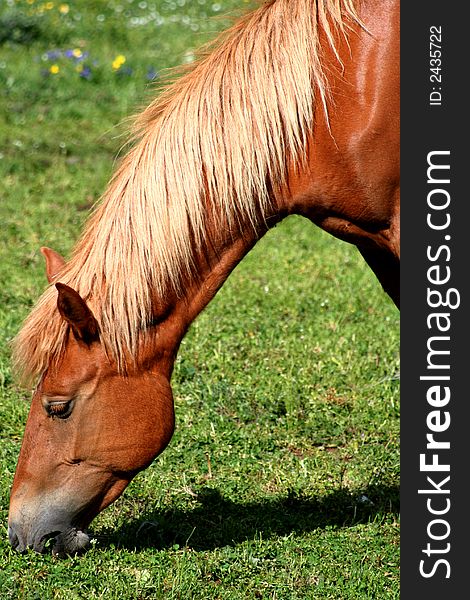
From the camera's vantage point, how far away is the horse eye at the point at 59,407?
138 inches

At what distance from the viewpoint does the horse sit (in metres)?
3.46

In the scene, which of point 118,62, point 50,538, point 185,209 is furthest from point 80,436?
point 118,62

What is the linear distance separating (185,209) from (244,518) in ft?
5.03

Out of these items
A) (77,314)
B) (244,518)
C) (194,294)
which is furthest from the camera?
(244,518)

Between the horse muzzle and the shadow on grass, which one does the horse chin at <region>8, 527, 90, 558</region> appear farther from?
the shadow on grass

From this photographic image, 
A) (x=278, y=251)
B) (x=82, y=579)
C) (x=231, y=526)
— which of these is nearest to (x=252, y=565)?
(x=231, y=526)

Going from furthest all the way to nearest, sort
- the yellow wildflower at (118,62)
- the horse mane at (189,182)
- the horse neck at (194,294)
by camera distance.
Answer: the yellow wildflower at (118,62), the horse neck at (194,294), the horse mane at (189,182)

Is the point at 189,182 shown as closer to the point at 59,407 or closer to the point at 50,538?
the point at 59,407

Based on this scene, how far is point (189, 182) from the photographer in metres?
3.46

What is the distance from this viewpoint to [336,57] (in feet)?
11.5

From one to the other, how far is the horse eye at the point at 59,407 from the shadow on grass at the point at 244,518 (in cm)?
73

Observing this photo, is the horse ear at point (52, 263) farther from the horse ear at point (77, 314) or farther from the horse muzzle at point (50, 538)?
the horse muzzle at point (50, 538)

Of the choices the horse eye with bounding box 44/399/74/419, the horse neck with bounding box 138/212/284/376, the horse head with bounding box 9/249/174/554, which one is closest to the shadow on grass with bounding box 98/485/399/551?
the horse head with bounding box 9/249/174/554

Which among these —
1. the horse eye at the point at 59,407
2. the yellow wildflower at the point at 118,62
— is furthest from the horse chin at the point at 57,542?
the yellow wildflower at the point at 118,62
